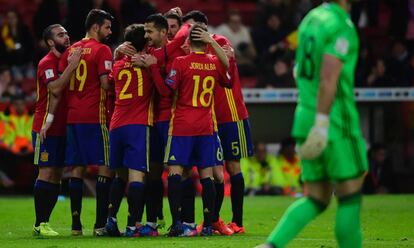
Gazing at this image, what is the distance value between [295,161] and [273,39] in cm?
326

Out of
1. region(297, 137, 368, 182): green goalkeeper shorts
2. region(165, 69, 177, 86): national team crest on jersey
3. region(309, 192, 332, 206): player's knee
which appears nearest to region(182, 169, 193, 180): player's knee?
region(165, 69, 177, 86): national team crest on jersey

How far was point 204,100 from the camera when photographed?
37.0ft

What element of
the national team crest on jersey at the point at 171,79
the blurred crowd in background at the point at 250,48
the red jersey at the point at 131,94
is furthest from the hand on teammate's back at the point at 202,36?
the blurred crowd in background at the point at 250,48

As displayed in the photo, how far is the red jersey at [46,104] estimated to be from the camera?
1170 cm

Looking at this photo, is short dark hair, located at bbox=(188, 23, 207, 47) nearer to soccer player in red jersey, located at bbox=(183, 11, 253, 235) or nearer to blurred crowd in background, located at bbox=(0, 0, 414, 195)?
soccer player in red jersey, located at bbox=(183, 11, 253, 235)

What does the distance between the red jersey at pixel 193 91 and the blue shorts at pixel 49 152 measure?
1.34 metres

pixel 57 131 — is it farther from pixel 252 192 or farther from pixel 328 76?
pixel 252 192

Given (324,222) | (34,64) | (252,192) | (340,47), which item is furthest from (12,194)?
(340,47)

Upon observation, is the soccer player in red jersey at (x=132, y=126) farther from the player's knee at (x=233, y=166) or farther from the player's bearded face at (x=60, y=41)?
the player's knee at (x=233, y=166)

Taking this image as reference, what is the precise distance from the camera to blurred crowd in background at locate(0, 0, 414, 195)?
19.3 metres

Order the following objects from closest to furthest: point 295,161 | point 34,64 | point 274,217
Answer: point 274,217 < point 295,161 < point 34,64

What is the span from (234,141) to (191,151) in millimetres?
968

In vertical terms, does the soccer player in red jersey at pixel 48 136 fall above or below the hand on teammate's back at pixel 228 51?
below

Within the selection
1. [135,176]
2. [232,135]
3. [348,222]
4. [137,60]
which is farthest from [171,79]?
[348,222]
